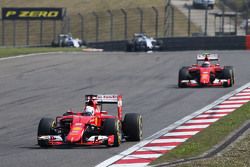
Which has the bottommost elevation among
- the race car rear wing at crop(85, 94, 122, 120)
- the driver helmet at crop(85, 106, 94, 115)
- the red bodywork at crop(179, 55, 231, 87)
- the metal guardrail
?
the driver helmet at crop(85, 106, 94, 115)

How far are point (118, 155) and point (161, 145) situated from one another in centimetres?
134

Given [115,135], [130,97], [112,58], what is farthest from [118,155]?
[112,58]

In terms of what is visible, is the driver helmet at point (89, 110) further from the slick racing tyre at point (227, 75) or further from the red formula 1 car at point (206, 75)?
the slick racing tyre at point (227, 75)

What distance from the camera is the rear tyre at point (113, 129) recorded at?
48.0ft

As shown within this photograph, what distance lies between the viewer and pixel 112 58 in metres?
43.6

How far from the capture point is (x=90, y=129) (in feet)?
48.7

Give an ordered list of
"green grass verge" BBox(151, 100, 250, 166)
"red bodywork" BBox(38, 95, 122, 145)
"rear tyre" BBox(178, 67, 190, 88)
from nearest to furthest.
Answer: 1. "green grass verge" BBox(151, 100, 250, 166)
2. "red bodywork" BBox(38, 95, 122, 145)
3. "rear tyre" BBox(178, 67, 190, 88)

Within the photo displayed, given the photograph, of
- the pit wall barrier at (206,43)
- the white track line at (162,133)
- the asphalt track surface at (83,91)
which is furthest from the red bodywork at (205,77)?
the pit wall barrier at (206,43)

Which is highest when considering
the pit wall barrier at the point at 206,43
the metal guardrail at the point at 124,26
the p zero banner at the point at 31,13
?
the p zero banner at the point at 31,13

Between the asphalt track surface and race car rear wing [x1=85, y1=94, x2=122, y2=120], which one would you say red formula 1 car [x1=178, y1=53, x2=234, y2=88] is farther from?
race car rear wing [x1=85, y1=94, x2=122, y2=120]

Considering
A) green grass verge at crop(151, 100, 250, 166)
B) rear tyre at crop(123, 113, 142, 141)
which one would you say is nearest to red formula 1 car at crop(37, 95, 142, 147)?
rear tyre at crop(123, 113, 142, 141)

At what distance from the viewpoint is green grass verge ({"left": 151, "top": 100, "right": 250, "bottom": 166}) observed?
527 inches

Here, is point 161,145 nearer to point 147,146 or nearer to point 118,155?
point 147,146

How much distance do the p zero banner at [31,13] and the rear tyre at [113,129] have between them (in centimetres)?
5113
